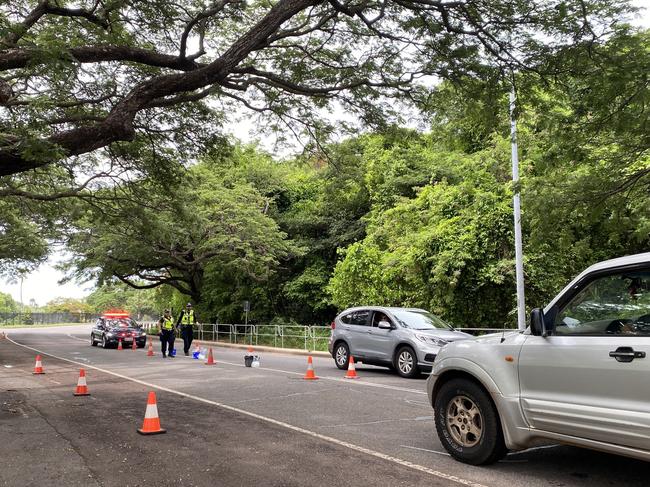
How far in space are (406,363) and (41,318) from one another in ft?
316

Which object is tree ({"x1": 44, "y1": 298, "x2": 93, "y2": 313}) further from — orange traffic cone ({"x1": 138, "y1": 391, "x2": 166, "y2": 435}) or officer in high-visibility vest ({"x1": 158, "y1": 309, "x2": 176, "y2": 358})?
orange traffic cone ({"x1": 138, "y1": 391, "x2": 166, "y2": 435})

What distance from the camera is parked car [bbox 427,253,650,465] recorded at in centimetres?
421

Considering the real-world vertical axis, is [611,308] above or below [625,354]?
above

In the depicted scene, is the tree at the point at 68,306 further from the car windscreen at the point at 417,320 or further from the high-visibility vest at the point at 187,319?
the car windscreen at the point at 417,320

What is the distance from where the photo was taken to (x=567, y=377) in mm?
4609

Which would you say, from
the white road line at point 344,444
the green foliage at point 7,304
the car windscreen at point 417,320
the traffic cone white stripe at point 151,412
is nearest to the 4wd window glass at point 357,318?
the car windscreen at point 417,320

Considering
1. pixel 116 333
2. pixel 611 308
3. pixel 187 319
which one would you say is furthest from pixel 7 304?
pixel 611 308

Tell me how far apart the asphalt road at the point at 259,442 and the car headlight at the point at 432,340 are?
3.47 ft

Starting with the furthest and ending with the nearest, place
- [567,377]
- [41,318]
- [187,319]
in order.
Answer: [41,318] → [187,319] → [567,377]

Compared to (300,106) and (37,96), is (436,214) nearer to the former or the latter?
Result: (300,106)

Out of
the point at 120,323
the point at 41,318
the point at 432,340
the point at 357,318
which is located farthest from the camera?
the point at 41,318

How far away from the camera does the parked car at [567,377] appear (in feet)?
Answer: 13.8

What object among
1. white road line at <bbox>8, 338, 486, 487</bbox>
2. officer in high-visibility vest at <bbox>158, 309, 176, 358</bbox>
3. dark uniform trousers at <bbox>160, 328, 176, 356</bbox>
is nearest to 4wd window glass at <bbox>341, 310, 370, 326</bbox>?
white road line at <bbox>8, 338, 486, 487</bbox>

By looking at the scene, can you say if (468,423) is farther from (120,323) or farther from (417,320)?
(120,323)
